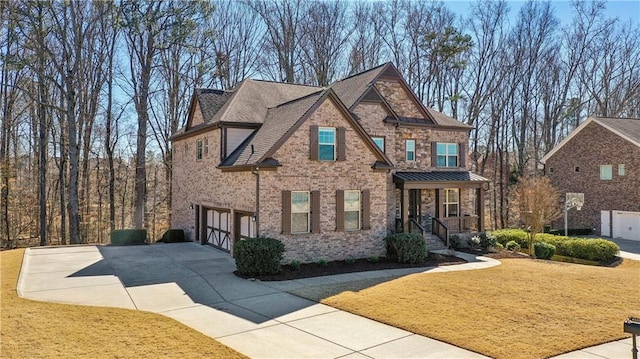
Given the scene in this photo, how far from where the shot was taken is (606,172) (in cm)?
2942

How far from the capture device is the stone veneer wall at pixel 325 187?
16578mm

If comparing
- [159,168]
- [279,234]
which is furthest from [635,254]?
[159,168]

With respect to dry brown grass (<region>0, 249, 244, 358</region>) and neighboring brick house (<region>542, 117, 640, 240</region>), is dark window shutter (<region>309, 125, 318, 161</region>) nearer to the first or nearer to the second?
dry brown grass (<region>0, 249, 244, 358</region>)

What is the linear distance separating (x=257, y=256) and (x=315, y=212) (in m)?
3.34

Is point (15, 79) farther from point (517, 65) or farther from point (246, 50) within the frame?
point (517, 65)

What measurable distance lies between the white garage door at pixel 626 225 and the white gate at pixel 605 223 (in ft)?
1.21

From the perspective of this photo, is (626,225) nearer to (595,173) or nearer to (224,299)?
(595,173)

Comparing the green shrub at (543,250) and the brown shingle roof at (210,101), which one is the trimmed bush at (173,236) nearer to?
the brown shingle roof at (210,101)

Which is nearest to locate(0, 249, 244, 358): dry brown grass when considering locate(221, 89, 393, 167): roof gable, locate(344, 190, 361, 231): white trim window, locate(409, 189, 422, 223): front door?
locate(221, 89, 393, 167): roof gable

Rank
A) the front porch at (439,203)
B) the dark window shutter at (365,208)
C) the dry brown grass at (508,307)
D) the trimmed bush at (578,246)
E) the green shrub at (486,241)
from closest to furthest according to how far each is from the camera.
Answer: the dry brown grass at (508,307), the dark window shutter at (365,208), the trimmed bush at (578,246), the front porch at (439,203), the green shrub at (486,241)

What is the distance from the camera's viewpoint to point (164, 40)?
28.6 meters

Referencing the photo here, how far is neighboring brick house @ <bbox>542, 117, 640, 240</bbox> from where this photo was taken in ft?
90.8

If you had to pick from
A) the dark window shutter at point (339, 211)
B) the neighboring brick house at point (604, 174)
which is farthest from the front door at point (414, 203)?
the neighboring brick house at point (604, 174)

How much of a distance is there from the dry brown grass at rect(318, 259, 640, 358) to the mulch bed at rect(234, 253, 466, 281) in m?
2.21
